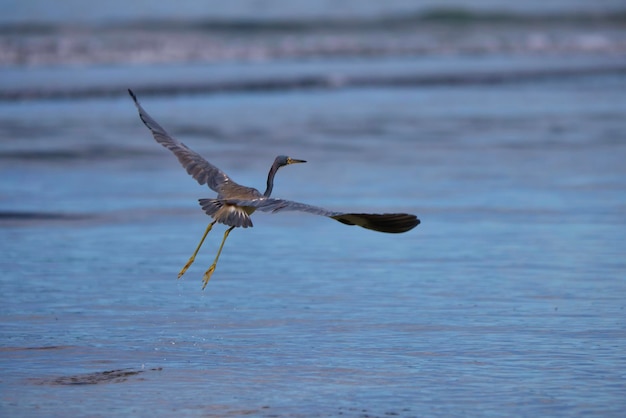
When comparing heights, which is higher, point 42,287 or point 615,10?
point 615,10

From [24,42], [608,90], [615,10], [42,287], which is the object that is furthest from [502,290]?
[615,10]

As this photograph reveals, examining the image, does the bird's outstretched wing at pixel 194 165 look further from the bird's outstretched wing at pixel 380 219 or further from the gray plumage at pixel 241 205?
the bird's outstretched wing at pixel 380 219

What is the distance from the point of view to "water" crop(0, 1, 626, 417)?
24.9 ft

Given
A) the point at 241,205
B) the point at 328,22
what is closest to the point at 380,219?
the point at 241,205

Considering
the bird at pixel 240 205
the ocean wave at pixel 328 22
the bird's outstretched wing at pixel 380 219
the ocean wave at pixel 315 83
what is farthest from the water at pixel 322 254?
the ocean wave at pixel 328 22

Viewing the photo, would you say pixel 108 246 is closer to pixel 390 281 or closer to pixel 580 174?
pixel 390 281

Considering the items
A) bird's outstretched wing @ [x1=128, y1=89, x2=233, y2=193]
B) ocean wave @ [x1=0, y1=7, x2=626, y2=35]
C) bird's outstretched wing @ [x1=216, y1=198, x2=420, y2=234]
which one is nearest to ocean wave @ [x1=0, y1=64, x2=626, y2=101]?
ocean wave @ [x1=0, y1=7, x2=626, y2=35]

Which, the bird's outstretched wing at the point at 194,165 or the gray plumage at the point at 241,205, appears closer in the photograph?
the gray plumage at the point at 241,205

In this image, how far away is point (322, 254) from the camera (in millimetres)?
11391

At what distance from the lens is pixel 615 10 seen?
53.1 m

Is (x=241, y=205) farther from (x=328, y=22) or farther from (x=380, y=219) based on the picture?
(x=328, y=22)

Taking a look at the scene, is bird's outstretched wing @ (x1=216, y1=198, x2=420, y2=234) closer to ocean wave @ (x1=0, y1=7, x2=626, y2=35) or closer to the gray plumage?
the gray plumage

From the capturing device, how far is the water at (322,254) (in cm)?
760

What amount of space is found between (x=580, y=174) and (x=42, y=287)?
731 centimetres
